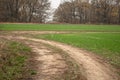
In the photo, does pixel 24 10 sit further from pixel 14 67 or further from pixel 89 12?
pixel 14 67

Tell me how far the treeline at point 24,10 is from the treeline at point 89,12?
12.1m

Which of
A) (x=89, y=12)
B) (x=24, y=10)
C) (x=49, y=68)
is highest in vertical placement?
(x=24, y=10)

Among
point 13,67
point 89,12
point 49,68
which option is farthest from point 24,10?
point 49,68

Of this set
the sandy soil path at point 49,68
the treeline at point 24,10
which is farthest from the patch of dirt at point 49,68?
the treeline at point 24,10

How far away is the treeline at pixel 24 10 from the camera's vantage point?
6425 cm

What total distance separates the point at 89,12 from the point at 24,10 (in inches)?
1166

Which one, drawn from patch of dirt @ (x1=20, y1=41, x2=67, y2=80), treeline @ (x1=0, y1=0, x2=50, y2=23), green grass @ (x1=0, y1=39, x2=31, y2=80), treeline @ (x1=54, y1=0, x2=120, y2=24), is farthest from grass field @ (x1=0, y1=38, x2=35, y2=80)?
treeline @ (x1=54, y1=0, x2=120, y2=24)

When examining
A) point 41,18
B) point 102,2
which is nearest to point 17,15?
point 41,18

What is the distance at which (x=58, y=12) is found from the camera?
87.6m

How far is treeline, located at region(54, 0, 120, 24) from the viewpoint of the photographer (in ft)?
265

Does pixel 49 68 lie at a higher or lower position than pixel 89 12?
lower

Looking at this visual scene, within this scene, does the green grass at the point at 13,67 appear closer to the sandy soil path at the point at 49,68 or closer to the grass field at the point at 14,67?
the grass field at the point at 14,67

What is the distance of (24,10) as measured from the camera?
227 ft

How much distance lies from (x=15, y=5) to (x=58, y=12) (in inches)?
1018
